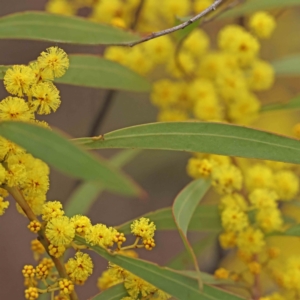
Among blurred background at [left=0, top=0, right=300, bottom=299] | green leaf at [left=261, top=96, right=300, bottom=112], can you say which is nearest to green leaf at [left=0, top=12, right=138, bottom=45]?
green leaf at [left=261, top=96, right=300, bottom=112]

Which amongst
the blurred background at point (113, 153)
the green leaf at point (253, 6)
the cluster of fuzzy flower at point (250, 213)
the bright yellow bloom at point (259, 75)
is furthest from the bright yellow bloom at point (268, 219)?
the blurred background at point (113, 153)

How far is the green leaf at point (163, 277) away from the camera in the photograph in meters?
0.56

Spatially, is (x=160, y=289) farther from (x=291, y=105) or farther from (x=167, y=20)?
(x=167, y=20)

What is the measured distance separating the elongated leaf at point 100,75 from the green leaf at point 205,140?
0.76 feet

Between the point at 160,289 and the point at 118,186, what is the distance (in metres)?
0.24

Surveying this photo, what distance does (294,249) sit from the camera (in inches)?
45.3

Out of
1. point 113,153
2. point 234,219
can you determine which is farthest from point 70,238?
point 113,153

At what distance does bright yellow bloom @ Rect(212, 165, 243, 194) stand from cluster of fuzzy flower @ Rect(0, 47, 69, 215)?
26 centimetres

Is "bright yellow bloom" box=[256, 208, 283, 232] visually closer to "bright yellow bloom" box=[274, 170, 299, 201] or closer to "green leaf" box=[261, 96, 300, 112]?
"bright yellow bloom" box=[274, 170, 299, 201]

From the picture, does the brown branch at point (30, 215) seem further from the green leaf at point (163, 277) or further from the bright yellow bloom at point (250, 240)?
the bright yellow bloom at point (250, 240)

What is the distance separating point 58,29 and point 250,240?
41cm

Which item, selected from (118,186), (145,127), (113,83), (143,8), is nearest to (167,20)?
(143,8)

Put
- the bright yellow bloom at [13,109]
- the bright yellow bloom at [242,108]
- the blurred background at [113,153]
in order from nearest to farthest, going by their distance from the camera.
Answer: the bright yellow bloom at [13,109]
the bright yellow bloom at [242,108]
the blurred background at [113,153]

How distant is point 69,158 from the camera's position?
0.38 metres
